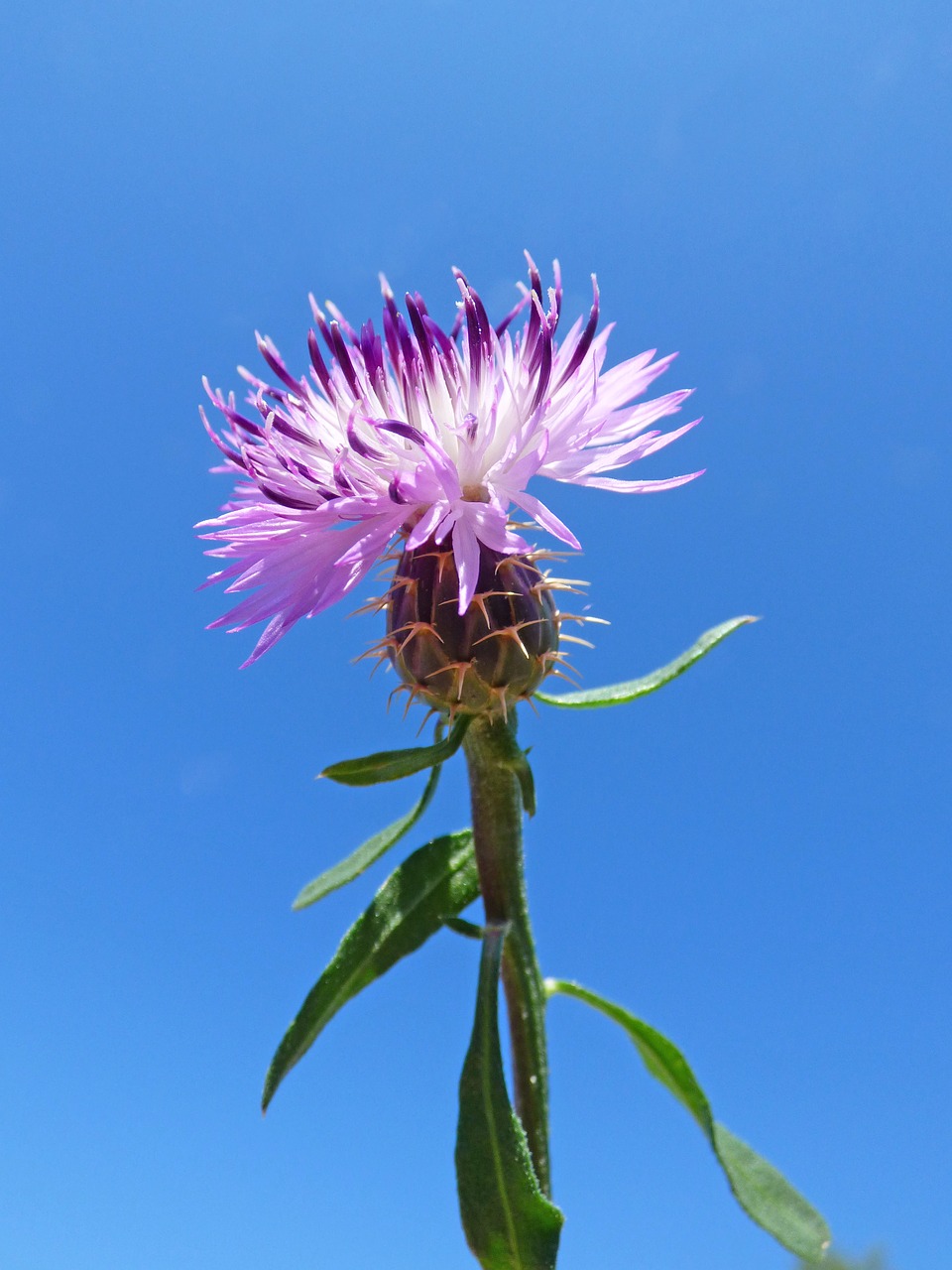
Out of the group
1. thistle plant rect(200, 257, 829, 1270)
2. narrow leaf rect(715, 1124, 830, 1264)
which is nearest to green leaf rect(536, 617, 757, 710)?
thistle plant rect(200, 257, 829, 1270)

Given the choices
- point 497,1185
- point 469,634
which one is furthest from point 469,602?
point 497,1185

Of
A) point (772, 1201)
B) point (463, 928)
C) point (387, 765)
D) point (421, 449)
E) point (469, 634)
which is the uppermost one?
point (421, 449)

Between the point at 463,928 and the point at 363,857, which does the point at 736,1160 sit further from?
the point at 363,857

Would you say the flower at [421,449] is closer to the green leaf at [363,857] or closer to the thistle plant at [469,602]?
the thistle plant at [469,602]

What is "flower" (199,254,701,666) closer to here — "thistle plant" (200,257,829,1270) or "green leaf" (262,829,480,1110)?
"thistle plant" (200,257,829,1270)

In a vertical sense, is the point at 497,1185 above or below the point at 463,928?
below
